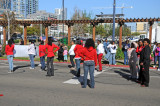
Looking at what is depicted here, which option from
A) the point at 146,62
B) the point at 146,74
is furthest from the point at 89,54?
the point at 146,74

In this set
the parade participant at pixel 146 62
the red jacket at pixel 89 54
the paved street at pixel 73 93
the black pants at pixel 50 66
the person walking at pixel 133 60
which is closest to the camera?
the paved street at pixel 73 93

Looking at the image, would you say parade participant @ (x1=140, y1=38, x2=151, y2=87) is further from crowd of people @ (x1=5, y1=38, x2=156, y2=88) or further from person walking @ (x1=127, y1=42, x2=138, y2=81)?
person walking @ (x1=127, y1=42, x2=138, y2=81)

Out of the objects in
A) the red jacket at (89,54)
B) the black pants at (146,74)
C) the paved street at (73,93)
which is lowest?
the paved street at (73,93)

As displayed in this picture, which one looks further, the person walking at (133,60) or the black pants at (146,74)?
the person walking at (133,60)

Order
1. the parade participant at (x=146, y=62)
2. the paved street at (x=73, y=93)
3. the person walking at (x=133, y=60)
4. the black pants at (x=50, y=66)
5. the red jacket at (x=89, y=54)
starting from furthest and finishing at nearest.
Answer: the black pants at (x=50, y=66) → the person walking at (x=133, y=60) → the parade participant at (x=146, y=62) → the red jacket at (x=89, y=54) → the paved street at (x=73, y=93)

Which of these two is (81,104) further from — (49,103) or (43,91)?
(43,91)

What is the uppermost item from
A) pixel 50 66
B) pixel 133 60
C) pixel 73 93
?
pixel 133 60

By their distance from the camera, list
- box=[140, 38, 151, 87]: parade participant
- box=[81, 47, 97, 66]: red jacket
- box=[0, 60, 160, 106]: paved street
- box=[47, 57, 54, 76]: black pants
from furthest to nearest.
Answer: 1. box=[47, 57, 54, 76]: black pants
2. box=[140, 38, 151, 87]: parade participant
3. box=[81, 47, 97, 66]: red jacket
4. box=[0, 60, 160, 106]: paved street

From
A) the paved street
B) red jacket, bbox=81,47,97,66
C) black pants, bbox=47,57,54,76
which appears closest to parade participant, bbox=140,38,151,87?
the paved street

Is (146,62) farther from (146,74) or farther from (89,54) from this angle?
(89,54)

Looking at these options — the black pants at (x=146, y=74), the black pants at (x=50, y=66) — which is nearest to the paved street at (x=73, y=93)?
the black pants at (x=146, y=74)

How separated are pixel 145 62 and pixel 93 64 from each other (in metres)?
2.12

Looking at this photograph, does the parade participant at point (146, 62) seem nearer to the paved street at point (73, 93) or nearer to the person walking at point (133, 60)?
the paved street at point (73, 93)

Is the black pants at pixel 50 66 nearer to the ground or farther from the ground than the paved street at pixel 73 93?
farther from the ground
